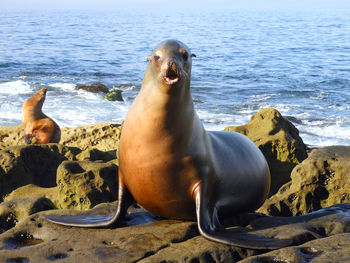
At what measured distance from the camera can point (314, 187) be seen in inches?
203

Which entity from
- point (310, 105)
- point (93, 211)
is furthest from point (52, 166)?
point (310, 105)

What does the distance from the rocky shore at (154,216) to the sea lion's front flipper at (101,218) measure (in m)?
0.05

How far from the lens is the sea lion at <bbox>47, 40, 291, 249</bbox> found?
3805mm

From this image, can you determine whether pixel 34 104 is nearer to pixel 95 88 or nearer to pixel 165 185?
pixel 165 185

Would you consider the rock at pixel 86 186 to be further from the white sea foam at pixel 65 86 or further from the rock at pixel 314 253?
the white sea foam at pixel 65 86

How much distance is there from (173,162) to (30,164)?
10.7 ft

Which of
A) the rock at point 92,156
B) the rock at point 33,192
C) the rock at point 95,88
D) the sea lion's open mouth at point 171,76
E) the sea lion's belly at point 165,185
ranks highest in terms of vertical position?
the sea lion's open mouth at point 171,76

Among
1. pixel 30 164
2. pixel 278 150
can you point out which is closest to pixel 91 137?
Answer: pixel 30 164

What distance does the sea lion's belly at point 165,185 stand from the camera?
4.01 metres

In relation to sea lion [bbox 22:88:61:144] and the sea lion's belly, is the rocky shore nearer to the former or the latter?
the sea lion's belly

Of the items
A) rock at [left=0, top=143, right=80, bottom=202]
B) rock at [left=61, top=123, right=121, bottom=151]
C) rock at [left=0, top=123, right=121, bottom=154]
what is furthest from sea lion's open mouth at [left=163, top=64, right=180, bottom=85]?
rock at [left=61, top=123, right=121, bottom=151]

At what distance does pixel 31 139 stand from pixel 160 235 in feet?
23.0

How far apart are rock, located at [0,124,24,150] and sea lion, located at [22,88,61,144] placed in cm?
24

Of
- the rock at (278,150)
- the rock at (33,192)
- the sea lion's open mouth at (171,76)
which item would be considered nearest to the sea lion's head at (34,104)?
the rock at (33,192)
